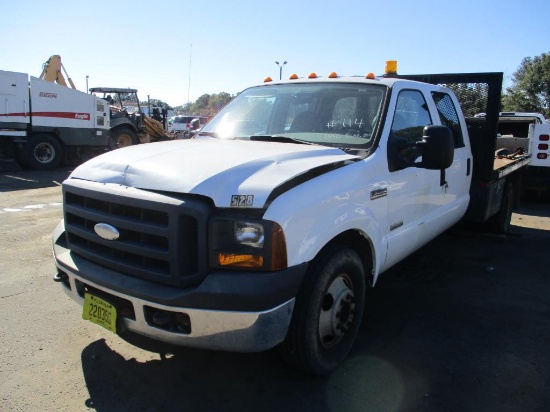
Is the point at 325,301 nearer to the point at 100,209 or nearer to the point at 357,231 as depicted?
the point at 357,231

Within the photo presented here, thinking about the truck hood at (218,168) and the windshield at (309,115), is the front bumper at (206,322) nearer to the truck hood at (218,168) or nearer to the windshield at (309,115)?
the truck hood at (218,168)

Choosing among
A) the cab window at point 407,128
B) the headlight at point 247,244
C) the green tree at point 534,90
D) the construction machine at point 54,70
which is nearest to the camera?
the headlight at point 247,244

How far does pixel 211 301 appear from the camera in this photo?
2.40 metres

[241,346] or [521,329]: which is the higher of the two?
[241,346]

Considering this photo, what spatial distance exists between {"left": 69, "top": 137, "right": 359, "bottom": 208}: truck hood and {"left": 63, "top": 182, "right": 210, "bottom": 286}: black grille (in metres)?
0.09

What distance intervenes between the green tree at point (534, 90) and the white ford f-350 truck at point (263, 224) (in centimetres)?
4012

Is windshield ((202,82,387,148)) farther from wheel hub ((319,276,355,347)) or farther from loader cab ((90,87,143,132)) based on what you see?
loader cab ((90,87,143,132))

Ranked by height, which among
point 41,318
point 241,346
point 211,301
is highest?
point 211,301

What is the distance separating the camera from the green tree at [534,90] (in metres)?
38.7

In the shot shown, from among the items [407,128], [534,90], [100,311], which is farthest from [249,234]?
[534,90]

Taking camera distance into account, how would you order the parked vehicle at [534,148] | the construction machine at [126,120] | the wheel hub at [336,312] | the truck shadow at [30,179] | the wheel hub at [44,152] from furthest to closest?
1. the construction machine at [126,120]
2. the wheel hub at [44,152]
3. the truck shadow at [30,179]
4. the parked vehicle at [534,148]
5. the wheel hub at [336,312]

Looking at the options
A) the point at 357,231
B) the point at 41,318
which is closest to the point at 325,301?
the point at 357,231

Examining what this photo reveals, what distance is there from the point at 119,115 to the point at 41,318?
49.0 ft

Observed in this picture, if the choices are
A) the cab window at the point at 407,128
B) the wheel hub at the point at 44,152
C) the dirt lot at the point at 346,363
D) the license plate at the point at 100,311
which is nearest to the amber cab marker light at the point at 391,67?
the cab window at the point at 407,128
